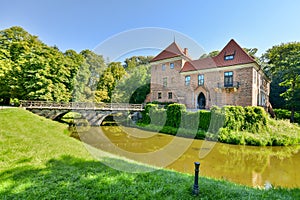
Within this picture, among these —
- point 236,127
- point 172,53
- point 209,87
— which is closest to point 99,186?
point 236,127

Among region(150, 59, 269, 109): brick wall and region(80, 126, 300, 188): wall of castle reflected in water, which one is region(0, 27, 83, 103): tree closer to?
region(150, 59, 269, 109): brick wall

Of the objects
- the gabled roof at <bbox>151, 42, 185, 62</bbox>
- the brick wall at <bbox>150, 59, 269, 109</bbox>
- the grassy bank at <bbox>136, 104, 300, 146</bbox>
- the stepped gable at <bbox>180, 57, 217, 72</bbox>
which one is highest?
the gabled roof at <bbox>151, 42, 185, 62</bbox>

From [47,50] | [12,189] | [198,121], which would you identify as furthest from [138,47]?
[47,50]

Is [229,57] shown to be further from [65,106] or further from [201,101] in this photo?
[65,106]

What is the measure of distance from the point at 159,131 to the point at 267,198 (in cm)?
1378

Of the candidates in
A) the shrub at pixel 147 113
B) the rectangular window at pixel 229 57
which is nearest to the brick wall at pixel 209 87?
the rectangular window at pixel 229 57

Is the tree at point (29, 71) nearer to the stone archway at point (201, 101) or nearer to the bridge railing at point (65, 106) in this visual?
the bridge railing at point (65, 106)

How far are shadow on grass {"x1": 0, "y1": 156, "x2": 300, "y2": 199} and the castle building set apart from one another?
15303 millimetres

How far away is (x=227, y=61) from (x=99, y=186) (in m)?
18.7

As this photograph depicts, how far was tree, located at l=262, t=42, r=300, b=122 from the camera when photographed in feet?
59.1

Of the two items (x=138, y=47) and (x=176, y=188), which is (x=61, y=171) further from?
(x=138, y=47)

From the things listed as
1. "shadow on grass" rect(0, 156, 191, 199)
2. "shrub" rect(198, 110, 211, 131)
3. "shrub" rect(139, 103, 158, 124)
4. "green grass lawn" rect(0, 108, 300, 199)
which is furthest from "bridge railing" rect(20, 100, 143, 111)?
"shadow on grass" rect(0, 156, 191, 199)

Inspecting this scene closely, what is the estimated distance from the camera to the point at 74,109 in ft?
60.1

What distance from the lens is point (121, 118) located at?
2248 cm
